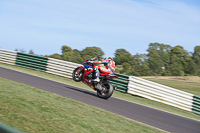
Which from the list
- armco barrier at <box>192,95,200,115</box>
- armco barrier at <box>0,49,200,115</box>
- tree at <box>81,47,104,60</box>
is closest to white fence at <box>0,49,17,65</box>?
armco barrier at <box>0,49,200,115</box>

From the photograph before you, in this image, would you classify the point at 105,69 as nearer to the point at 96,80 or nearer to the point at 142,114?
the point at 96,80

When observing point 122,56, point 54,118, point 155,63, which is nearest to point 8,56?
point 54,118

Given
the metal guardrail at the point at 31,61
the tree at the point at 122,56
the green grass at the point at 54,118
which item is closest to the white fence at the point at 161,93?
the metal guardrail at the point at 31,61

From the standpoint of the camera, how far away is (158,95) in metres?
13.9

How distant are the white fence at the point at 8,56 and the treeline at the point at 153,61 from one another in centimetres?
1117

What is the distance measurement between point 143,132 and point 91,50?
26075mm

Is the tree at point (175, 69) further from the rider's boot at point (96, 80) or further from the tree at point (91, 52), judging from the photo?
the rider's boot at point (96, 80)

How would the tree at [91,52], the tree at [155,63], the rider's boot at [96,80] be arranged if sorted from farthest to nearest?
the tree at [155,63], the tree at [91,52], the rider's boot at [96,80]

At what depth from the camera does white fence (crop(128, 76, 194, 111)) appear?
13531 millimetres

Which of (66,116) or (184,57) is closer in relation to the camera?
(66,116)

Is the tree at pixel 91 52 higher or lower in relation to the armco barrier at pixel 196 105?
higher

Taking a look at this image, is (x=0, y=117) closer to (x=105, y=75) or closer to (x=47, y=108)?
(x=47, y=108)

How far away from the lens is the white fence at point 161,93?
1353 centimetres

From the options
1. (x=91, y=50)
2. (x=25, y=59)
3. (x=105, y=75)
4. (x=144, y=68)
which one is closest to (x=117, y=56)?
(x=144, y=68)
